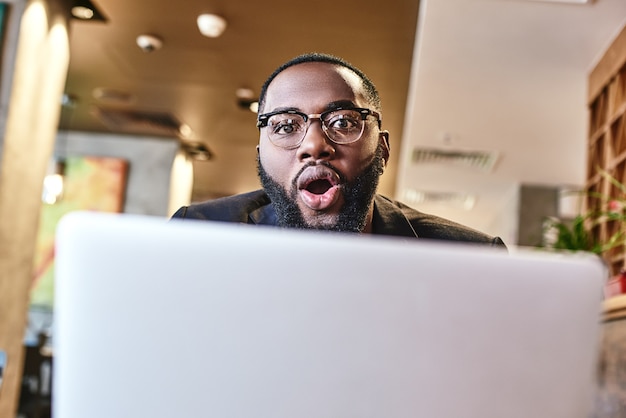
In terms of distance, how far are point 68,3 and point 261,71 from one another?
1.40m

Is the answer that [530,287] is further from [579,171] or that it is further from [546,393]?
[579,171]

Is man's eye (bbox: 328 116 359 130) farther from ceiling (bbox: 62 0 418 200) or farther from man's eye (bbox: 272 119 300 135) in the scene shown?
ceiling (bbox: 62 0 418 200)

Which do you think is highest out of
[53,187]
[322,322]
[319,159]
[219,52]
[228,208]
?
[219,52]

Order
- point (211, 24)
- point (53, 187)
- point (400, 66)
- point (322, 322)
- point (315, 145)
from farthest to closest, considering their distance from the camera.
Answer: point (53, 187)
point (400, 66)
point (211, 24)
point (315, 145)
point (322, 322)

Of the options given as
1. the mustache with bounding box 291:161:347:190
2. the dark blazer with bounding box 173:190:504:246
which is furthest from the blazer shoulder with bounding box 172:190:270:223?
the mustache with bounding box 291:161:347:190

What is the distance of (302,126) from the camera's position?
137cm

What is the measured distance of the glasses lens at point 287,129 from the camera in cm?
136

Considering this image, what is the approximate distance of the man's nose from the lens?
52.4 inches

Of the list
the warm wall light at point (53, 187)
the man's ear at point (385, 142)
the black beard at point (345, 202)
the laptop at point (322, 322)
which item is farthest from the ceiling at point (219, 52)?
the laptop at point (322, 322)

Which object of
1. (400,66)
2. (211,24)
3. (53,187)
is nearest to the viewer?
(211,24)

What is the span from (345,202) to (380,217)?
0.39ft

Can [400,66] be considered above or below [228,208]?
above

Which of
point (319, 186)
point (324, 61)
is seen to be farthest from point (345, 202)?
point (324, 61)

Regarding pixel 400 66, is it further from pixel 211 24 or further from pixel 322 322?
pixel 322 322
